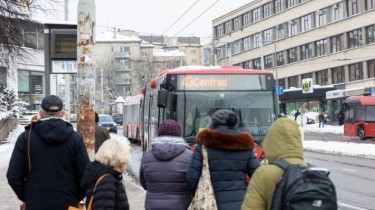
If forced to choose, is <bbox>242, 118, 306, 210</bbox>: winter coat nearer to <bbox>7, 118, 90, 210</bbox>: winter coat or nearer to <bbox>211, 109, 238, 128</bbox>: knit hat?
<bbox>211, 109, 238, 128</bbox>: knit hat

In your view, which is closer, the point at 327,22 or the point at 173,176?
the point at 173,176

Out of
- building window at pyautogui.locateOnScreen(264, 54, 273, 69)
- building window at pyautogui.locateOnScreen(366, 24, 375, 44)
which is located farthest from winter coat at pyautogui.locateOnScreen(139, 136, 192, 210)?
building window at pyautogui.locateOnScreen(264, 54, 273, 69)

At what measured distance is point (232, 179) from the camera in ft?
18.0

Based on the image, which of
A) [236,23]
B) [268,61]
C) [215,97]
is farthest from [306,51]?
[215,97]

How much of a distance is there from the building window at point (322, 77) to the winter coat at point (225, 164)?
6574cm

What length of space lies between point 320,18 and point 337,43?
4464mm

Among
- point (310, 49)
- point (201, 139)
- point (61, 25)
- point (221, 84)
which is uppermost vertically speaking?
point (310, 49)

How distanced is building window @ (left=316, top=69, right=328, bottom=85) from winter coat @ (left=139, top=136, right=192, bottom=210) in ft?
216

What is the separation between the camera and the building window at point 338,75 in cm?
6594

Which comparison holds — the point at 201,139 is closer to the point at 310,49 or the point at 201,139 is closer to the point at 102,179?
the point at 102,179

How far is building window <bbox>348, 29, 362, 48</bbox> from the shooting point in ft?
206

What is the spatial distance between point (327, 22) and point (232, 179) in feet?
216

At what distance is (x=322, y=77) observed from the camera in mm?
70188

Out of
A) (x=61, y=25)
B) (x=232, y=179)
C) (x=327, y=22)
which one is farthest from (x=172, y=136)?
(x=327, y=22)
